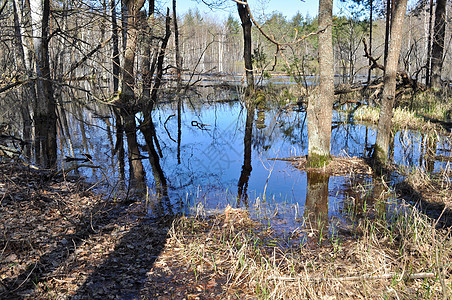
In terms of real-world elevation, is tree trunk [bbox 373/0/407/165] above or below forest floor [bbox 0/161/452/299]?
above

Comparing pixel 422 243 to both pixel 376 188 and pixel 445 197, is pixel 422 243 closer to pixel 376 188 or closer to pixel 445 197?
pixel 445 197

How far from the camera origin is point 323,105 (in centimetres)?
838

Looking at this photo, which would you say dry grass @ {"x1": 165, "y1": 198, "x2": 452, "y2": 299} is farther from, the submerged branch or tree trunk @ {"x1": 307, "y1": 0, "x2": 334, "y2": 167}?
tree trunk @ {"x1": 307, "y1": 0, "x2": 334, "y2": 167}

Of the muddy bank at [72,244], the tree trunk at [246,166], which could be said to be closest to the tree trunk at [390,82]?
the tree trunk at [246,166]

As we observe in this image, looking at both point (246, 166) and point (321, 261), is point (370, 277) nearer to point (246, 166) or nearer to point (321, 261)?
point (321, 261)

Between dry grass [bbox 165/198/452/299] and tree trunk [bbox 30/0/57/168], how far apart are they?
A: 491 cm

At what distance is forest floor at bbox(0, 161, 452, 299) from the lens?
11.9 feet

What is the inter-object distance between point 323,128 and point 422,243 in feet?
14.8

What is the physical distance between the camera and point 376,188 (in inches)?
286

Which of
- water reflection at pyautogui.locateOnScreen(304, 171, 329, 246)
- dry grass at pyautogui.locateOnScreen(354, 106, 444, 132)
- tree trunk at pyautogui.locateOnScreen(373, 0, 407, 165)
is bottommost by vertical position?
water reflection at pyautogui.locateOnScreen(304, 171, 329, 246)

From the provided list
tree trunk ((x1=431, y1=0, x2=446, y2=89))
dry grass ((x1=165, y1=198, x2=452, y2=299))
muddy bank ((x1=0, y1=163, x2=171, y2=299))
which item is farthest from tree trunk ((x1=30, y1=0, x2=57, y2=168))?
tree trunk ((x1=431, y1=0, x2=446, y2=89))

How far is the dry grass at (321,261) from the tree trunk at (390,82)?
3.18m

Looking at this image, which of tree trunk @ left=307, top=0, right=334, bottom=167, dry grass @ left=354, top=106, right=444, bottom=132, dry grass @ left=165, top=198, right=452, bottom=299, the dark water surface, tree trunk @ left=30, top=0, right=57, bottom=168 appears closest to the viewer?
dry grass @ left=165, top=198, right=452, bottom=299

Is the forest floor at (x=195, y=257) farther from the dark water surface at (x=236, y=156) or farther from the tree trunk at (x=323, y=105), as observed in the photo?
the tree trunk at (x=323, y=105)
